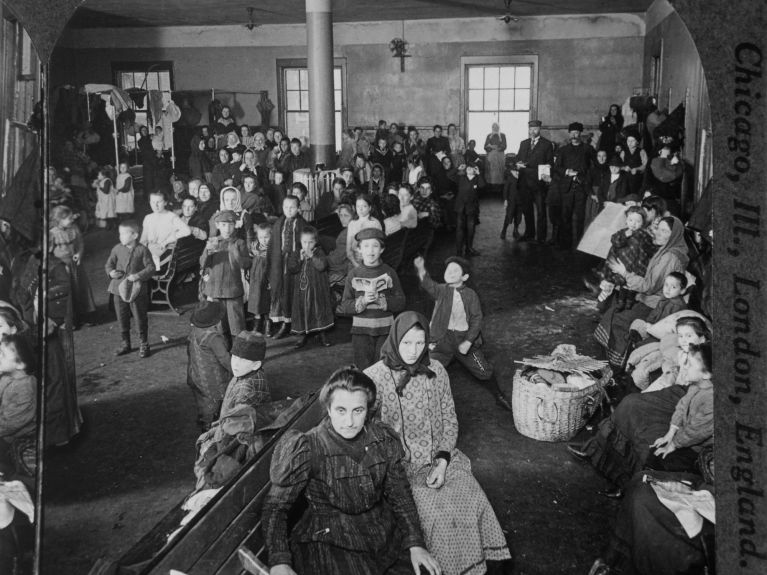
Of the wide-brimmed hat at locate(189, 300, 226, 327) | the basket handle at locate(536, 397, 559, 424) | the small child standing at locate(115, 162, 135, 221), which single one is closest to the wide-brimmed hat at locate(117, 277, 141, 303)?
the wide-brimmed hat at locate(189, 300, 226, 327)

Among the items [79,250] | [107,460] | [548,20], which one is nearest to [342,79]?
[548,20]

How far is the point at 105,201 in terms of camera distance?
13281 mm

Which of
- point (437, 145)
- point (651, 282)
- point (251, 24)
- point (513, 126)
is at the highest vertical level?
point (251, 24)

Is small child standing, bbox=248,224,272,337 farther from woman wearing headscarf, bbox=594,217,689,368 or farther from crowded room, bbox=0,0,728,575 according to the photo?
woman wearing headscarf, bbox=594,217,689,368

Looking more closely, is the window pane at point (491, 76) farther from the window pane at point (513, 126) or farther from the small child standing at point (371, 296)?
the small child standing at point (371, 296)

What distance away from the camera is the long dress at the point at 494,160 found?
17.5 metres

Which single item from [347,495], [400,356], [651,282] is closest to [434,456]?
[400,356]

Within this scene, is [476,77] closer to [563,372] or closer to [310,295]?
[310,295]

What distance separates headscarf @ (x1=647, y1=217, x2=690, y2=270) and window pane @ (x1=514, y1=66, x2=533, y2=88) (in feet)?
40.8

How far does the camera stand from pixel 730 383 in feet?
7.35

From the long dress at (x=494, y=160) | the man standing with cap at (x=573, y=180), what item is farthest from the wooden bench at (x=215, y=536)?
the long dress at (x=494, y=160)

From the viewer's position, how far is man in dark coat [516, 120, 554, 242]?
11.7 meters

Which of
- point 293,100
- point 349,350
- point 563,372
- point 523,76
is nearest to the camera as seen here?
point 563,372

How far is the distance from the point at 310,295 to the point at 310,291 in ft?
0.14
